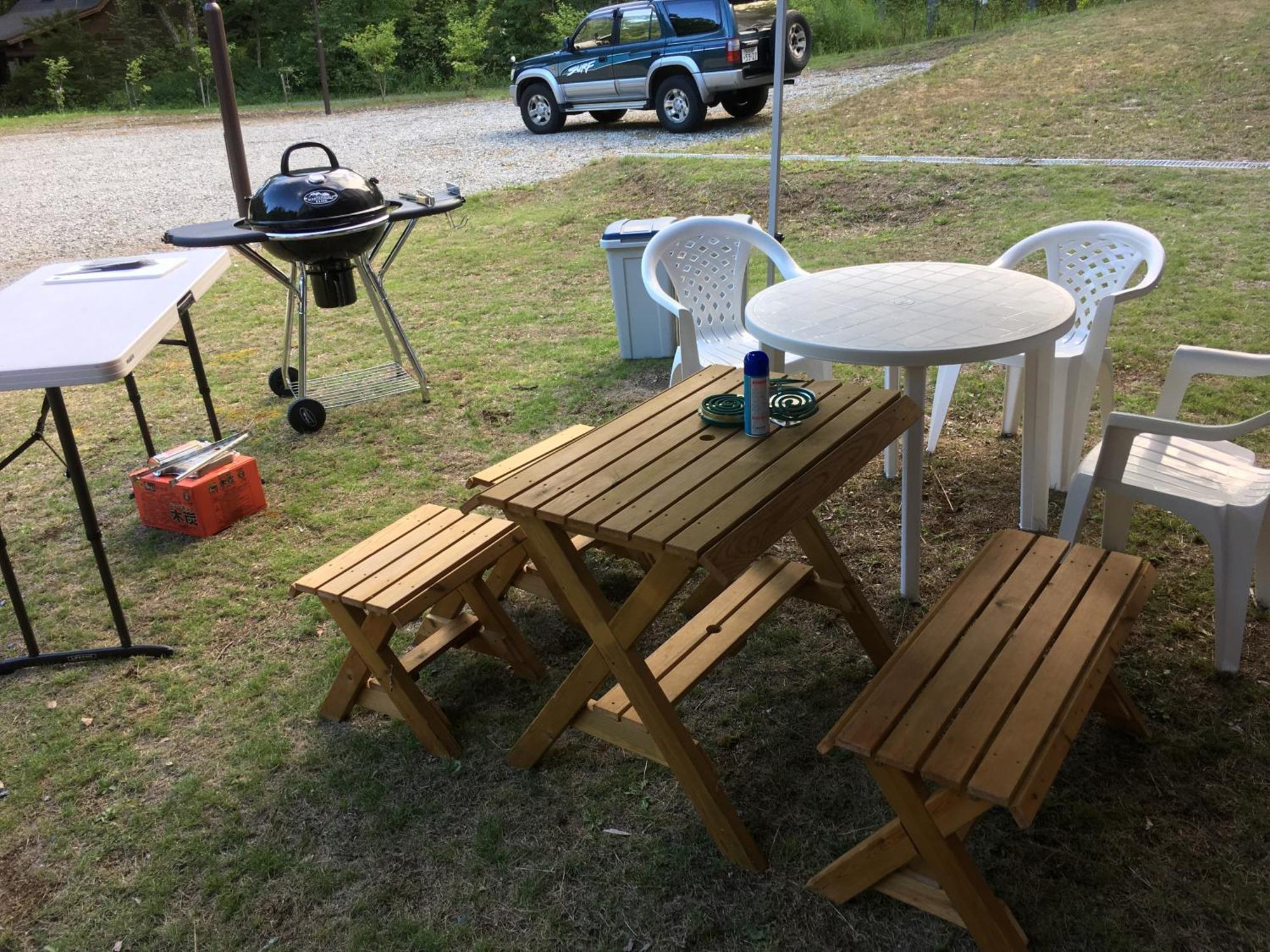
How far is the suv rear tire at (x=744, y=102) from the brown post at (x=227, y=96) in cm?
749

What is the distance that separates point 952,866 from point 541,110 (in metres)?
13.1

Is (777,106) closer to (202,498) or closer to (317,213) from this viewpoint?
(317,213)

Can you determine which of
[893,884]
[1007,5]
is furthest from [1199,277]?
[1007,5]

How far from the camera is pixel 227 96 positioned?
5.85 meters

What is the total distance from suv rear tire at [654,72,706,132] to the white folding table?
906cm

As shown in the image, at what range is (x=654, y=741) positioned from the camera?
221cm

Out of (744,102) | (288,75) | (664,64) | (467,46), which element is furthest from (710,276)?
(288,75)

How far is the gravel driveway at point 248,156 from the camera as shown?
9883 millimetres

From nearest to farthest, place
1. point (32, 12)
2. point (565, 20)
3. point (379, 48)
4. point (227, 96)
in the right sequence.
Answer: point (227, 96)
point (379, 48)
point (565, 20)
point (32, 12)

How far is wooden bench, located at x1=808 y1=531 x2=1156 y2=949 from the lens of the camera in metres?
1.71

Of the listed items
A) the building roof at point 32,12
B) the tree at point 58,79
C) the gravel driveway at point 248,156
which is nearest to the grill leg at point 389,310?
the gravel driveway at point 248,156

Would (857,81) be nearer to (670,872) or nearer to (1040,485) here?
(1040,485)

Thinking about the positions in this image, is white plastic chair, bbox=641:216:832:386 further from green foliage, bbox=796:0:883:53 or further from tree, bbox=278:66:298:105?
tree, bbox=278:66:298:105

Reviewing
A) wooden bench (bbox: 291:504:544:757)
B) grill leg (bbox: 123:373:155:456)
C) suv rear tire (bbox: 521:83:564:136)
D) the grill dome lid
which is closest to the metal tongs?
grill leg (bbox: 123:373:155:456)
